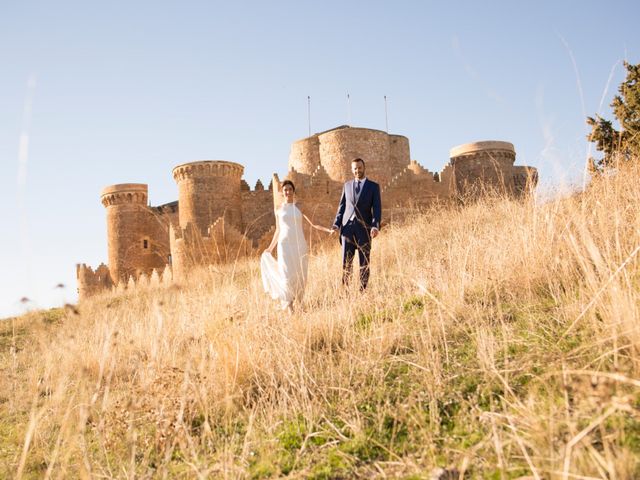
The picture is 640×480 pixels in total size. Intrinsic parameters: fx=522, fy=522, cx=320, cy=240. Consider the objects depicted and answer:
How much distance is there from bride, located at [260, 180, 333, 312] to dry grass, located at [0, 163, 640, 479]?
1087 mm

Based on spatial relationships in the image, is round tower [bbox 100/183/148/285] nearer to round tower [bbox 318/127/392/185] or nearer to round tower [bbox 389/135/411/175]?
round tower [bbox 318/127/392/185]

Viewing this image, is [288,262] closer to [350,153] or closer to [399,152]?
[350,153]

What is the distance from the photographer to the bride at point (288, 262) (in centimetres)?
632

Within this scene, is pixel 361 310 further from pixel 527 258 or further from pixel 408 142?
pixel 408 142

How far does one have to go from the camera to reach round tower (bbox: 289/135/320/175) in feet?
65.0

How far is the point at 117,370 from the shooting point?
547 centimetres

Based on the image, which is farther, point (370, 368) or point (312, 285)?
point (312, 285)

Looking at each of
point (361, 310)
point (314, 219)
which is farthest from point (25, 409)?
point (314, 219)

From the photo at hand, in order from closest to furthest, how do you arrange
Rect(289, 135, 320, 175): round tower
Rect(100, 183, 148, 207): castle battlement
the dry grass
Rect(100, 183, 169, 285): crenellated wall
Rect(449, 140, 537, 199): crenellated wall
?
the dry grass
Rect(289, 135, 320, 175): round tower
Rect(449, 140, 537, 199): crenellated wall
Rect(100, 183, 169, 285): crenellated wall
Rect(100, 183, 148, 207): castle battlement

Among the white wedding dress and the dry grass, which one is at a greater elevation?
the white wedding dress

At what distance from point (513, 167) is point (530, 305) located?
70.4 ft

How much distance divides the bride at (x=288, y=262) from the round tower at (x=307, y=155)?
13.0m

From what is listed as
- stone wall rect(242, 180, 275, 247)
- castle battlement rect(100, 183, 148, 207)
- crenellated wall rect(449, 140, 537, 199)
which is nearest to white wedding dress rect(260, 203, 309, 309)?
crenellated wall rect(449, 140, 537, 199)

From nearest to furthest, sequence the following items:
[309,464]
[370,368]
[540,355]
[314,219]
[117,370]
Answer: [309,464], [540,355], [370,368], [117,370], [314,219]
